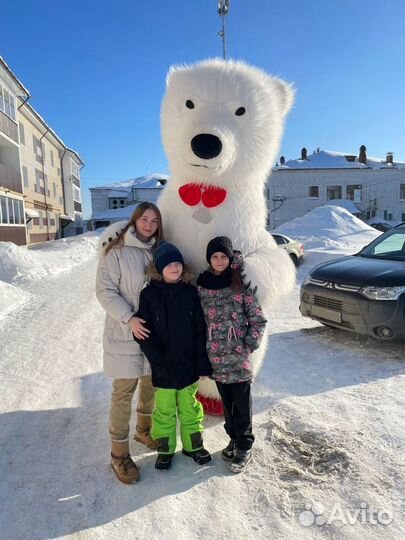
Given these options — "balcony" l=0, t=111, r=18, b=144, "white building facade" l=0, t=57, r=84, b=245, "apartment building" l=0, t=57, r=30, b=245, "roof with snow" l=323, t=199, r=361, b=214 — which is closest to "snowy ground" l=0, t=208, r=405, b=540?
"apartment building" l=0, t=57, r=30, b=245

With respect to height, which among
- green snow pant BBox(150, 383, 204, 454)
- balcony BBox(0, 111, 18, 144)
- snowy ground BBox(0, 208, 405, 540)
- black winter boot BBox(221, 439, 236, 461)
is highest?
balcony BBox(0, 111, 18, 144)

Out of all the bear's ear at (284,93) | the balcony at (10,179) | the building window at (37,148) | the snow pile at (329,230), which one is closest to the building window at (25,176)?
the building window at (37,148)

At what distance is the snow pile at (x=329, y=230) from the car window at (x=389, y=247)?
36.8 ft

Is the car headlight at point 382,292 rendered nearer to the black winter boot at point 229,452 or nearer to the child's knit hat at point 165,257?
the black winter boot at point 229,452

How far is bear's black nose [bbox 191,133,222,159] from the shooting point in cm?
230

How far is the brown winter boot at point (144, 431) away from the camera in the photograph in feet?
8.79

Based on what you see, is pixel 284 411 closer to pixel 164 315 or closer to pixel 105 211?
pixel 164 315

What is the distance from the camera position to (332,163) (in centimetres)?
3756

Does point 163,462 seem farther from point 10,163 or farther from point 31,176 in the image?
point 31,176

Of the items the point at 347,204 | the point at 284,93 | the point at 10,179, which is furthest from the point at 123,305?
the point at 347,204

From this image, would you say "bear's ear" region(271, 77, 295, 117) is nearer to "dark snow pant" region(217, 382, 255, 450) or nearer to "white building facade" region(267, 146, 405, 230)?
"dark snow pant" region(217, 382, 255, 450)

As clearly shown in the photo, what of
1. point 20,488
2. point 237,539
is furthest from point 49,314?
point 237,539

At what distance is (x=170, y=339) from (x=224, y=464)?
0.92 meters

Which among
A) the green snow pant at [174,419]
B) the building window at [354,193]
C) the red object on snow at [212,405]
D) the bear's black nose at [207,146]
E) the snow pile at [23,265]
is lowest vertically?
the red object on snow at [212,405]
